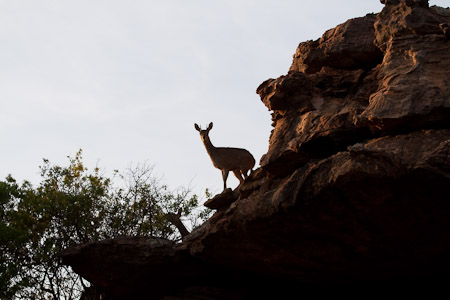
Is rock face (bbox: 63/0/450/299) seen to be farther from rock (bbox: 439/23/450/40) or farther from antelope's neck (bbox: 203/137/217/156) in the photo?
antelope's neck (bbox: 203/137/217/156)

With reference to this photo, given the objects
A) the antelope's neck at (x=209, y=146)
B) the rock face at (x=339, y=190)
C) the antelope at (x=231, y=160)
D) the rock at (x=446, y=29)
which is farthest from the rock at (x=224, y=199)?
the rock at (x=446, y=29)

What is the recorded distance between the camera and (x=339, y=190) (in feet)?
29.7

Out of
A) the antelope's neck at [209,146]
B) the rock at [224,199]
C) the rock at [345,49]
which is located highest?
the antelope's neck at [209,146]

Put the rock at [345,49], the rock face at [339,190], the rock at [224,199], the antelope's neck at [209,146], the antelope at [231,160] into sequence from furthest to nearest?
the antelope's neck at [209,146] < the antelope at [231,160] < the rock at [224,199] < the rock at [345,49] < the rock face at [339,190]

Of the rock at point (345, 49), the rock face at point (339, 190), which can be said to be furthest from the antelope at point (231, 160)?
the rock at point (345, 49)

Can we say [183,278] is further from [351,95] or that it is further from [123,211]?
[351,95]

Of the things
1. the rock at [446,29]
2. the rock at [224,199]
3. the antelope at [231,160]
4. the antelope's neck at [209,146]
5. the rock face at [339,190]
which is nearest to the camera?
the rock face at [339,190]

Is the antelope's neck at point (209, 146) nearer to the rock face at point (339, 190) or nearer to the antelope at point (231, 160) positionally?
the antelope at point (231, 160)

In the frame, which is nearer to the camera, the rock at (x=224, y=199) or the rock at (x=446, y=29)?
the rock at (x=446, y=29)

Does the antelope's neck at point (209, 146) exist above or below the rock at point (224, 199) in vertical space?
above

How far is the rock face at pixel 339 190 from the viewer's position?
347 inches

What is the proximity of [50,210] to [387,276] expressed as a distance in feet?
36.2

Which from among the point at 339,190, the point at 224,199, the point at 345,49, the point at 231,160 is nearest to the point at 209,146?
the point at 231,160

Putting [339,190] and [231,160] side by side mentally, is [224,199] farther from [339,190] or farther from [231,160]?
[339,190]
